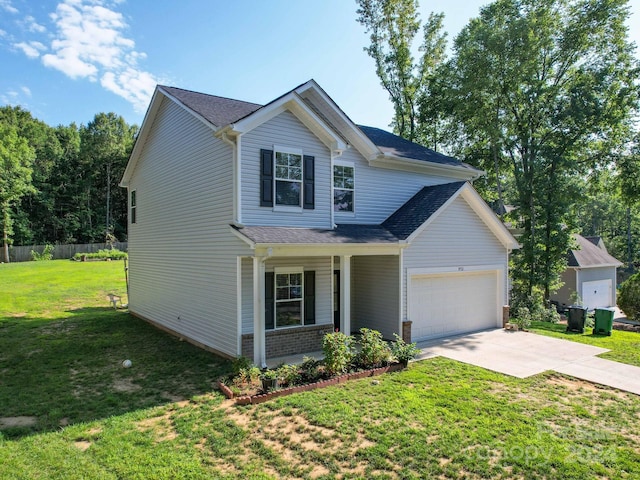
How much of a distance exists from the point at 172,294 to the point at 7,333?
17.6ft

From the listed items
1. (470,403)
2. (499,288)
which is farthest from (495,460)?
(499,288)

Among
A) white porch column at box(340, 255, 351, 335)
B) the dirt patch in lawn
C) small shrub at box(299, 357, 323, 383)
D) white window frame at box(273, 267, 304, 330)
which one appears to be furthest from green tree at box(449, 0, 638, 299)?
the dirt patch in lawn

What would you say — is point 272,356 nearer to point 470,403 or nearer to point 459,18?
point 470,403

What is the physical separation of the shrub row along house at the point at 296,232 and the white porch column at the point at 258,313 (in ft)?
0.09

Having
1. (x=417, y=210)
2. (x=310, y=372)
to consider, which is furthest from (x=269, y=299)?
(x=417, y=210)

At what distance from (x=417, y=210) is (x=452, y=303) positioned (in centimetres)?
347

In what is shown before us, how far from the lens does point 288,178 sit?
1106 cm

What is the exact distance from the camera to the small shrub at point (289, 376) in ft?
27.6

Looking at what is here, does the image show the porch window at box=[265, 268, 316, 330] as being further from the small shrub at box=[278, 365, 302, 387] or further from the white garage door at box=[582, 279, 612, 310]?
the white garage door at box=[582, 279, 612, 310]

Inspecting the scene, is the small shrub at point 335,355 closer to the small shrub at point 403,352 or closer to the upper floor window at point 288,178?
the small shrub at point 403,352

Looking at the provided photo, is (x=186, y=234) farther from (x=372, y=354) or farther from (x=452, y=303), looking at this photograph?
(x=452, y=303)

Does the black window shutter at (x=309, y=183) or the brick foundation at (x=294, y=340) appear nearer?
the brick foundation at (x=294, y=340)

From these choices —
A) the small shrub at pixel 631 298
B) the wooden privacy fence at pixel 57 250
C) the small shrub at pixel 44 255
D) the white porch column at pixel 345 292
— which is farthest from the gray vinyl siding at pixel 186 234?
the wooden privacy fence at pixel 57 250

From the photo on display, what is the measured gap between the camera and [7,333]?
13078mm
